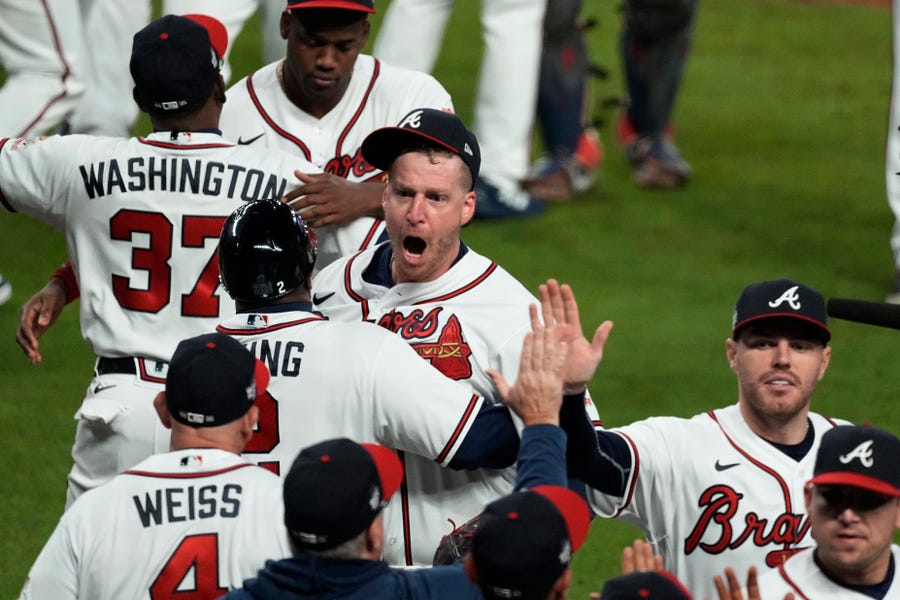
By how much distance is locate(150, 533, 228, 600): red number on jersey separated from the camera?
120 inches

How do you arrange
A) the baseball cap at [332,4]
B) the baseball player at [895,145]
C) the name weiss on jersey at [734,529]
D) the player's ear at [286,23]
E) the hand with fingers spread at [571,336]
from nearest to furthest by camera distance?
the hand with fingers spread at [571,336]
the name weiss on jersey at [734,529]
the baseball cap at [332,4]
the player's ear at [286,23]
the baseball player at [895,145]

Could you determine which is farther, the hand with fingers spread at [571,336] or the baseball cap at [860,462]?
the hand with fingers spread at [571,336]

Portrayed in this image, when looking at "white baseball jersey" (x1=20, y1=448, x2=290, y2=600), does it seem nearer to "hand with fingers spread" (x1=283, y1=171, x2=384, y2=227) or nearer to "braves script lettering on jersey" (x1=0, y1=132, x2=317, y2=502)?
"braves script lettering on jersey" (x1=0, y1=132, x2=317, y2=502)

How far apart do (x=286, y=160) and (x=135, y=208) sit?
456 mm

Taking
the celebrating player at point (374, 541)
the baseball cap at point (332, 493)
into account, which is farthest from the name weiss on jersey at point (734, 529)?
the baseball cap at point (332, 493)

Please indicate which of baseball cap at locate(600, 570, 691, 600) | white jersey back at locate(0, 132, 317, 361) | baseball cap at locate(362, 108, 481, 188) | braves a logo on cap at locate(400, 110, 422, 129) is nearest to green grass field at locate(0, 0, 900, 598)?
white jersey back at locate(0, 132, 317, 361)

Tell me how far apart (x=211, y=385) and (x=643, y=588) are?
3.28 feet

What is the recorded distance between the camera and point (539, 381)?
3.29 m

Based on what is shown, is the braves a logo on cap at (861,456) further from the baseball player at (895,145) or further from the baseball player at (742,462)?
the baseball player at (895,145)

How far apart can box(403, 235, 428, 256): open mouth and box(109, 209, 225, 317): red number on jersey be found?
54cm

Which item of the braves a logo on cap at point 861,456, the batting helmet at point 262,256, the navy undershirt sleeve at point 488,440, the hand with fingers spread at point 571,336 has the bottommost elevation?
the navy undershirt sleeve at point 488,440

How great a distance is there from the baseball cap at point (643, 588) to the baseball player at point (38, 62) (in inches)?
165

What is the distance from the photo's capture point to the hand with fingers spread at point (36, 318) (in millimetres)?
4352

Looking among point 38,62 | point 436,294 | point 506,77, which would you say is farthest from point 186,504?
point 506,77
